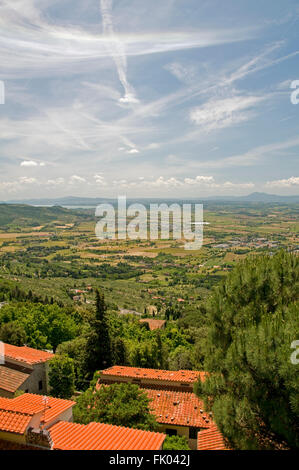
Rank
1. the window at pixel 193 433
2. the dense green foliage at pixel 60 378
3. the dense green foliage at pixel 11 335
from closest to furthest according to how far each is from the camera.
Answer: the window at pixel 193 433
the dense green foliage at pixel 60 378
the dense green foliage at pixel 11 335

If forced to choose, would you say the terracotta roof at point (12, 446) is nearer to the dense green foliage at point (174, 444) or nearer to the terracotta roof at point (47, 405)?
the terracotta roof at point (47, 405)

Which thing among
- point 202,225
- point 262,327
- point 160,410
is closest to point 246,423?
point 262,327

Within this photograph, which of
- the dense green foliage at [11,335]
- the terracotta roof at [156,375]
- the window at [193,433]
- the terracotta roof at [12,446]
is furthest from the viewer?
the dense green foliage at [11,335]

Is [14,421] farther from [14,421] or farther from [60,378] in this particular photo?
[60,378]

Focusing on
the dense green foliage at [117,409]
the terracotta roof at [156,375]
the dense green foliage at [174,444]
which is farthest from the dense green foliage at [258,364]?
the terracotta roof at [156,375]

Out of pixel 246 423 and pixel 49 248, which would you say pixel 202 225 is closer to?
pixel 49 248

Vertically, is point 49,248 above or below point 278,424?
below
